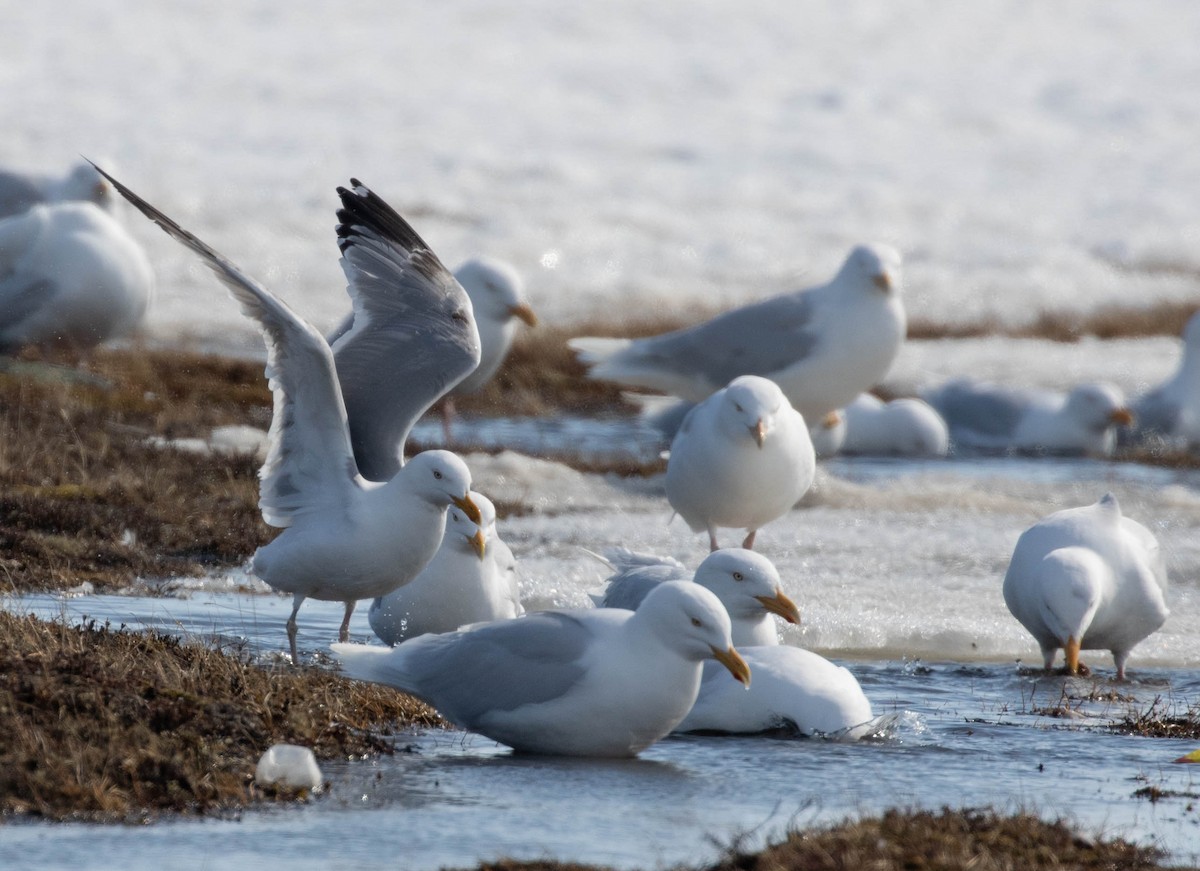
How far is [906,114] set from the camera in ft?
160

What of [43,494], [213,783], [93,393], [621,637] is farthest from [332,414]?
[93,393]

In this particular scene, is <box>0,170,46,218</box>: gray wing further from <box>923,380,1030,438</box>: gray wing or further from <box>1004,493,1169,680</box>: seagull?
<box>1004,493,1169,680</box>: seagull

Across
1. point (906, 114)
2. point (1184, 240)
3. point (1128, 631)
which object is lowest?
point (1128, 631)

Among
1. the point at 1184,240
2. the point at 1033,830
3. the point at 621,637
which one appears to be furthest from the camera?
the point at 1184,240

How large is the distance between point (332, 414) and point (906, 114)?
143ft

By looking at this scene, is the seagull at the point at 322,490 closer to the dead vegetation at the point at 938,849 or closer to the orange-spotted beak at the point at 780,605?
the orange-spotted beak at the point at 780,605

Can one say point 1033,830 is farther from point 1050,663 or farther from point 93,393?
point 93,393

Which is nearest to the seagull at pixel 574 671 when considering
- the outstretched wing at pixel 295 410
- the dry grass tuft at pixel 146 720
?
the dry grass tuft at pixel 146 720

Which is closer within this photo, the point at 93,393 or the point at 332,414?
the point at 332,414

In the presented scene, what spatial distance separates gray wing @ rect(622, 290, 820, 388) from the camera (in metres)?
12.4

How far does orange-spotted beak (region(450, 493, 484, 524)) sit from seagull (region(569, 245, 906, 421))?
5943mm

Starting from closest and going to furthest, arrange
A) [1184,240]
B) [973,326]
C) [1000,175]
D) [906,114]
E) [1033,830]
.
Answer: [1033,830], [973,326], [1184,240], [1000,175], [906,114]

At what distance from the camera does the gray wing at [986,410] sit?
17.4 m

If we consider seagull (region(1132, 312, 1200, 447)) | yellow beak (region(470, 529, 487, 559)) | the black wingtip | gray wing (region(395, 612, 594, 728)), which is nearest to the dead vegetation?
gray wing (region(395, 612, 594, 728))
